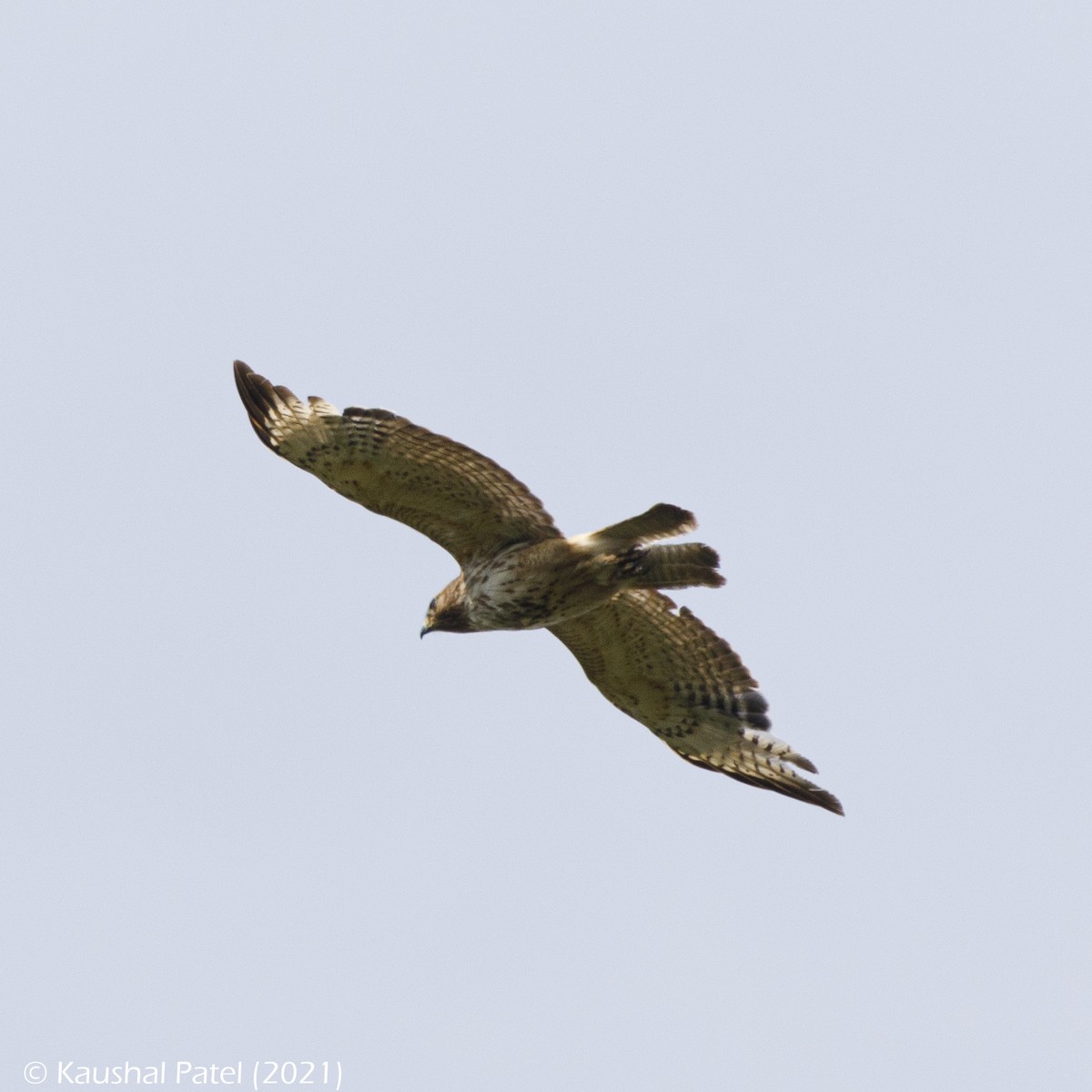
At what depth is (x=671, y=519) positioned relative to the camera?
1109cm

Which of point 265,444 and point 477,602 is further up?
point 265,444

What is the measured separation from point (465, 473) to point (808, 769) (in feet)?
10.6

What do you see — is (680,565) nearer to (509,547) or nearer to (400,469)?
(509,547)

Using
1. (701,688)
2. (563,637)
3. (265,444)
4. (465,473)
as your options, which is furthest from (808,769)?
(265,444)

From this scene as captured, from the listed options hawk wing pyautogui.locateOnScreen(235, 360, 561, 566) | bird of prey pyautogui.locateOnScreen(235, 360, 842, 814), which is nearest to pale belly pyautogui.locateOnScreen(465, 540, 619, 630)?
bird of prey pyautogui.locateOnScreen(235, 360, 842, 814)

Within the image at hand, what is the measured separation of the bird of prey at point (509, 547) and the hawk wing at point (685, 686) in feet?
0.04

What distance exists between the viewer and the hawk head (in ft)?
38.4

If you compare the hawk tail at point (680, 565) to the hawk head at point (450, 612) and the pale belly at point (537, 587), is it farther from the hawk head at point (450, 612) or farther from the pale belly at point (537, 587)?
the hawk head at point (450, 612)

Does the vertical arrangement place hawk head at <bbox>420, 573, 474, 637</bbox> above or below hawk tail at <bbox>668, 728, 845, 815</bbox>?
above

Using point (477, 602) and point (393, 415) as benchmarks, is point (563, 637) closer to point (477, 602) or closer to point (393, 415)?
point (477, 602)

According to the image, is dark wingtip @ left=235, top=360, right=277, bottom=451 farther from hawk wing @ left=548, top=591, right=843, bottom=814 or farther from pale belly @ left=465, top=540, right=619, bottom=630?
hawk wing @ left=548, top=591, right=843, bottom=814

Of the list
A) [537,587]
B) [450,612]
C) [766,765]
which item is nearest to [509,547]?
[537,587]

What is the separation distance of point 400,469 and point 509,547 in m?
0.90

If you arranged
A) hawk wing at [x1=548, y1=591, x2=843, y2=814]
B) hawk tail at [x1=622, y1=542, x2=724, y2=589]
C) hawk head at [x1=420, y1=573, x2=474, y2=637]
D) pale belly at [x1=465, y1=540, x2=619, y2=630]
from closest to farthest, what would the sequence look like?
1. hawk tail at [x1=622, y1=542, x2=724, y2=589]
2. pale belly at [x1=465, y1=540, x2=619, y2=630]
3. hawk head at [x1=420, y1=573, x2=474, y2=637]
4. hawk wing at [x1=548, y1=591, x2=843, y2=814]
